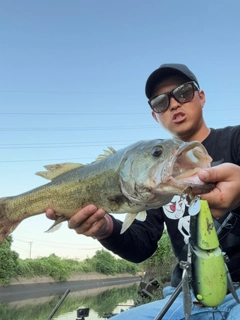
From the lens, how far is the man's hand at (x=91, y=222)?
10.6 feet

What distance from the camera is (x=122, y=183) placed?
120 inches

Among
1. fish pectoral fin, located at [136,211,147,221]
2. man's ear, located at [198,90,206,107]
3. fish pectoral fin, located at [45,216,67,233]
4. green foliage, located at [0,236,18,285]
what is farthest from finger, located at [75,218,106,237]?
green foliage, located at [0,236,18,285]

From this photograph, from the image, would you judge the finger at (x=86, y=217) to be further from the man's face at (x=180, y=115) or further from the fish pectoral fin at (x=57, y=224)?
the man's face at (x=180, y=115)

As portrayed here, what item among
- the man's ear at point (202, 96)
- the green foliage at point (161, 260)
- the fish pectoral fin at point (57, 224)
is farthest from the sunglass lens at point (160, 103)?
the green foliage at point (161, 260)

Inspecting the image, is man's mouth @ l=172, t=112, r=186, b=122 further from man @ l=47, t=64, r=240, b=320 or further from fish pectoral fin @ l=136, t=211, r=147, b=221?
fish pectoral fin @ l=136, t=211, r=147, b=221

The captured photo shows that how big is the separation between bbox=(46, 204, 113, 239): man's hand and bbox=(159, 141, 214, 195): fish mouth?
888 mm

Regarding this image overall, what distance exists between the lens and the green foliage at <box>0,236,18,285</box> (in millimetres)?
44219

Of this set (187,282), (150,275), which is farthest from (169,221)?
(150,275)

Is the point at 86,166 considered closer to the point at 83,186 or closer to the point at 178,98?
the point at 83,186

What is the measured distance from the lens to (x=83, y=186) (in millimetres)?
3373

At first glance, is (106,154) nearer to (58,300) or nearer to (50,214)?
(50,214)

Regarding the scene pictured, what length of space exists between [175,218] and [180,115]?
1.06m

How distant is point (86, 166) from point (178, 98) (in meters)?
1.25

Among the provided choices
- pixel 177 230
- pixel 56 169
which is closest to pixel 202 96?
pixel 177 230
